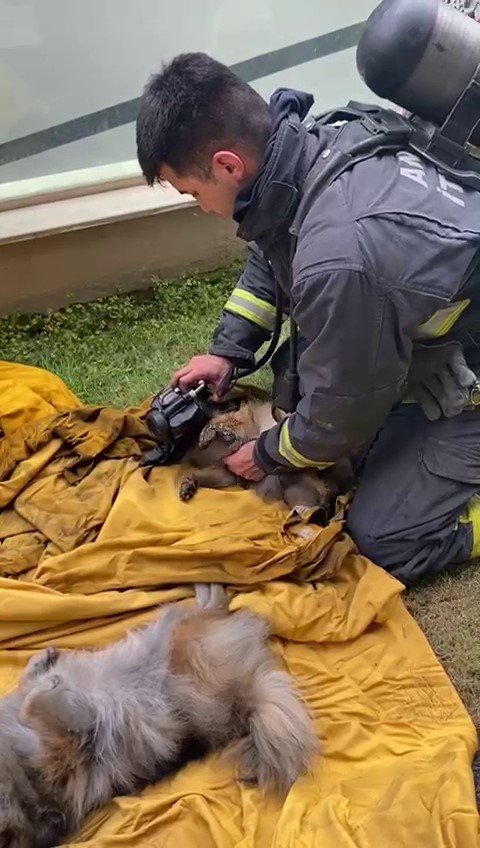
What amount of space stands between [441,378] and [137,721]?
1.08 meters

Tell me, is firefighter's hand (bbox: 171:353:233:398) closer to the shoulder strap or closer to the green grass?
the green grass

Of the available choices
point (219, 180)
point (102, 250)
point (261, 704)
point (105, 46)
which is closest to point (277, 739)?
point (261, 704)

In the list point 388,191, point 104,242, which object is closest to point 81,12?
point 104,242

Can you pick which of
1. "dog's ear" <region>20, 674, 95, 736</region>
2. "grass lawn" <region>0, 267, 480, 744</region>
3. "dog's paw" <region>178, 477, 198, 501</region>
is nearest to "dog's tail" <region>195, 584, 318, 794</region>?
"dog's ear" <region>20, 674, 95, 736</region>

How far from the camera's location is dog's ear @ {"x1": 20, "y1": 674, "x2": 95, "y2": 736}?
168cm

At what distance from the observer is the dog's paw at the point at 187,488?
220cm

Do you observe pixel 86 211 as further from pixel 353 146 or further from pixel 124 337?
pixel 353 146

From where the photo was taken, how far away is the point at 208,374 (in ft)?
7.74

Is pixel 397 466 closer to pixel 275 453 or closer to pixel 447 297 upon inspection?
pixel 275 453

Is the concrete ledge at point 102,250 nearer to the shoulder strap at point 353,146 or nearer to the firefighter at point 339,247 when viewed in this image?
the firefighter at point 339,247

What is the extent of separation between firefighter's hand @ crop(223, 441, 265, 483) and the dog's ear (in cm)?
75

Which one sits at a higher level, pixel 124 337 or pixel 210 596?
pixel 210 596

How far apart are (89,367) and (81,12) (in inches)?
51.3

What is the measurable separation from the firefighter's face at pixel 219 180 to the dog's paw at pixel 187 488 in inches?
29.5
